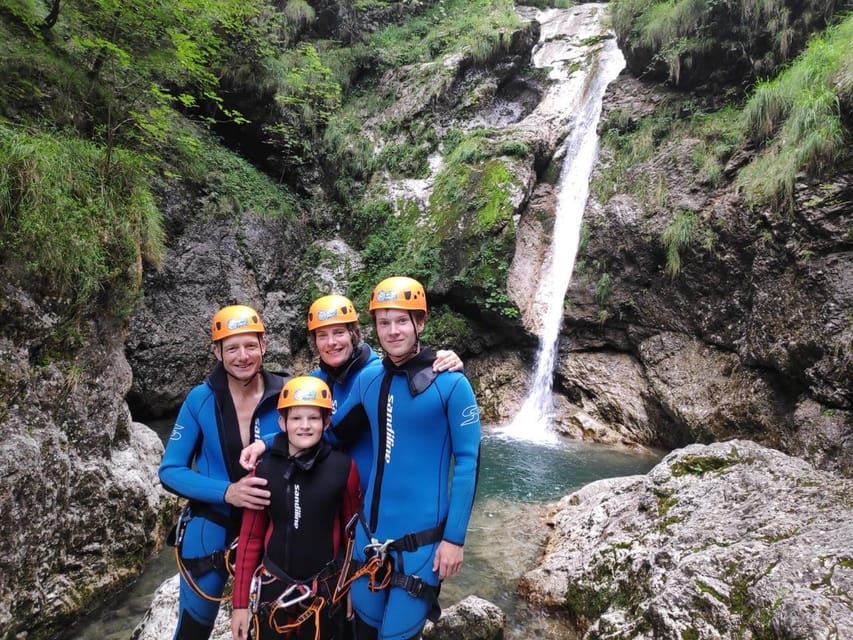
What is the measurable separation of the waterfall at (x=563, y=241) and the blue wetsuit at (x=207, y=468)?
809 centimetres

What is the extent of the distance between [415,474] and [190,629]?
1.53 m

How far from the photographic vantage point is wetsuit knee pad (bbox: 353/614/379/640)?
2369 millimetres

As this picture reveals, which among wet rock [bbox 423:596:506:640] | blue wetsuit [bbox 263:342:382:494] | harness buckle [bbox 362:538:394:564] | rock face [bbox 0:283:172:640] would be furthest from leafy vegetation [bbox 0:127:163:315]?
wet rock [bbox 423:596:506:640]

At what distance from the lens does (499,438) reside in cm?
994

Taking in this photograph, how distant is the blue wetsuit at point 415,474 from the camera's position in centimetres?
228

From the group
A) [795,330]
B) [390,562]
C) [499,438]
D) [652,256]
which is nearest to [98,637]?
[390,562]

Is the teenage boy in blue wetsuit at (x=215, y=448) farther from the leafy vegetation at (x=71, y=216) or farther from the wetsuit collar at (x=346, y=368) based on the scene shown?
the leafy vegetation at (x=71, y=216)

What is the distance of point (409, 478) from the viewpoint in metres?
2.40

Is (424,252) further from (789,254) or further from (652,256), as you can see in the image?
(789,254)

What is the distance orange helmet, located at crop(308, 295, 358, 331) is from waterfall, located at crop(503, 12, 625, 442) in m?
7.90

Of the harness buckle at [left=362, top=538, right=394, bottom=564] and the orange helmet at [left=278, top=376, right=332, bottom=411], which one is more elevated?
the orange helmet at [left=278, top=376, right=332, bottom=411]

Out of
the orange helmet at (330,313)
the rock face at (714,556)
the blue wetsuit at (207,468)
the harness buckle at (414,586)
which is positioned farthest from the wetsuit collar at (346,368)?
the rock face at (714,556)

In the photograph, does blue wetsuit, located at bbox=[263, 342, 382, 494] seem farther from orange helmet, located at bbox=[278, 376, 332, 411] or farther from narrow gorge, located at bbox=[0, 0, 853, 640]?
narrow gorge, located at bbox=[0, 0, 853, 640]

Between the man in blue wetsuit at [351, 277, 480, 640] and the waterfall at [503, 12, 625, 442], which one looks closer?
the man in blue wetsuit at [351, 277, 480, 640]
